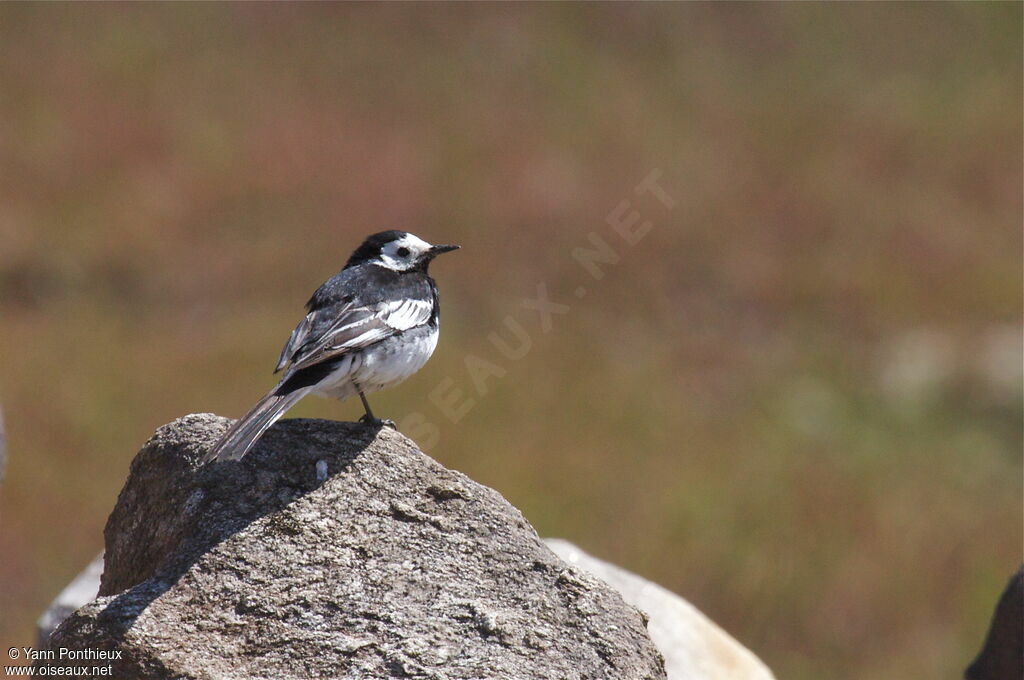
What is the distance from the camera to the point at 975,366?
78.4 ft

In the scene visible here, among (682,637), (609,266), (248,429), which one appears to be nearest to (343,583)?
(248,429)

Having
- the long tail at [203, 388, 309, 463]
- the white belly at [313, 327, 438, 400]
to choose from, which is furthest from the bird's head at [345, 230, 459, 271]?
the long tail at [203, 388, 309, 463]

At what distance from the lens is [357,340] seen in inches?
281

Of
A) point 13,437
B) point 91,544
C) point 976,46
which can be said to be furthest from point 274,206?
point 976,46

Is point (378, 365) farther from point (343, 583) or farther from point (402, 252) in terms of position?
point (343, 583)

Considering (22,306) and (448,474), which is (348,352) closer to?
(448,474)

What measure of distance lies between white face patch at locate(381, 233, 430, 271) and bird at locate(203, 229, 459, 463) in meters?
0.24

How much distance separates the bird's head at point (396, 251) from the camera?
28.2 ft

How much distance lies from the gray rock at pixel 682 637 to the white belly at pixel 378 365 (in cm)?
150

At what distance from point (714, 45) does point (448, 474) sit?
26195mm

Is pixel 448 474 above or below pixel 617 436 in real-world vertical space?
above

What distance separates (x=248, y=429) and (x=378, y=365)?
4.12 ft

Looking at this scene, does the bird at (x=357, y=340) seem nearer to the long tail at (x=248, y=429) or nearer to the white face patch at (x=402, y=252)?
the long tail at (x=248, y=429)

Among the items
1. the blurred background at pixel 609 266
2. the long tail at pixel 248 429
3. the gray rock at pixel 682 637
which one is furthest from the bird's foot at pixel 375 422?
the blurred background at pixel 609 266
